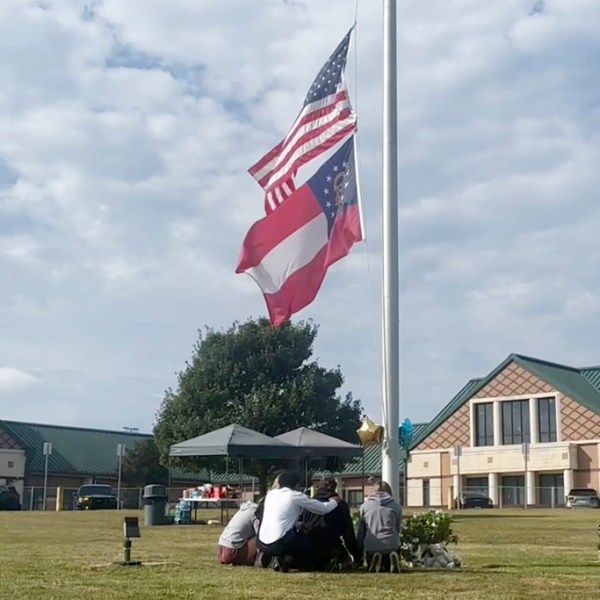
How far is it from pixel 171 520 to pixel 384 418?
61.3 ft

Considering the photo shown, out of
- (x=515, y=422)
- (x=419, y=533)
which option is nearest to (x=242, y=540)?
(x=419, y=533)

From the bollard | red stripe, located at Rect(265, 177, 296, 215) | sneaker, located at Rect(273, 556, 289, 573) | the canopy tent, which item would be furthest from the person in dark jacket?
the canopy tent

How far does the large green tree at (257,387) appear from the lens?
51.7 metres

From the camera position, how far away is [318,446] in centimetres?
2912

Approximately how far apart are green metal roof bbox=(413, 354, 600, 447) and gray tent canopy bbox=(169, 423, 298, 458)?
1496 inches

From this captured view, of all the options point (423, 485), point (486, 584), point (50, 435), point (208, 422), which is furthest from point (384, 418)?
point (50, 435)

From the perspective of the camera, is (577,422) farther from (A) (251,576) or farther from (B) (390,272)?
(A) (251,576)

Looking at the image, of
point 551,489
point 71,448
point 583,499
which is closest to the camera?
point 583,499

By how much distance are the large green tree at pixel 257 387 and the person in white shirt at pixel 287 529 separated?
38.2 m

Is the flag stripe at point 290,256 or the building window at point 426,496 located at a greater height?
the flag stripe at point 290,256

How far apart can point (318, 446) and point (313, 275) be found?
14806mm

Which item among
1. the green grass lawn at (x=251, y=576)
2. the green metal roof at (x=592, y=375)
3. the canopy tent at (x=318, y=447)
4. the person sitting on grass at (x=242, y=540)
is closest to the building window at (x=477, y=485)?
the green metal roof at (x=592, y=375)

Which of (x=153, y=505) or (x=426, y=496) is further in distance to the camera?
(x=426, y=496)

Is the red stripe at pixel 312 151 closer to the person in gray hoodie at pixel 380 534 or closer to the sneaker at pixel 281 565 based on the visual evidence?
the person in gray hoodie at pixel 380 534
